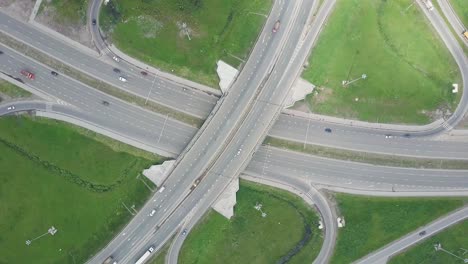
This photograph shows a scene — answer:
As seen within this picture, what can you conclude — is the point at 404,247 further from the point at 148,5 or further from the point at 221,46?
the point at 148,5

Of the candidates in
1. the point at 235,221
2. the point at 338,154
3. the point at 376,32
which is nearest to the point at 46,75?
the point at 235,221

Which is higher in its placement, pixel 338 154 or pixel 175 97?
pixel 338 154

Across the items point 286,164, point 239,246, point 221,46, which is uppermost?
point 221,46

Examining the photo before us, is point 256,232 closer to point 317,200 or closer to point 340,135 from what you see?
point 317,200

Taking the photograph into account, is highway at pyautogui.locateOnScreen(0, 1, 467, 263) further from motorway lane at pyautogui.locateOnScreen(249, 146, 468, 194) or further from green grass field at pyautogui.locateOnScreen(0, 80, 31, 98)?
green grass field at pyautogui.locateOnScreen(0, 80, 31, 98)

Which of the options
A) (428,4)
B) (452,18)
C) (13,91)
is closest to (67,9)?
(13,91)
